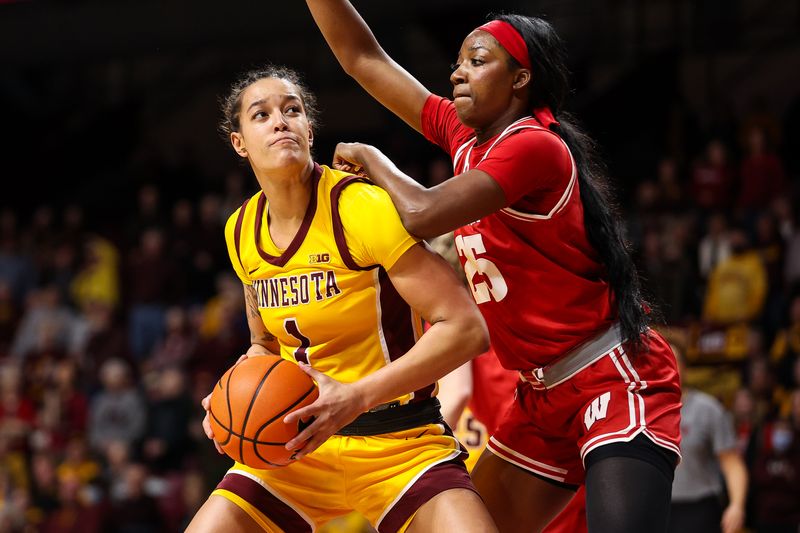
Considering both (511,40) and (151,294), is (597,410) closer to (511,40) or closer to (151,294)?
(511,40)

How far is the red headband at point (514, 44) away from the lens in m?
3.87

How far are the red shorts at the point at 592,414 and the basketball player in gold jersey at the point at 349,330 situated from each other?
0.27m

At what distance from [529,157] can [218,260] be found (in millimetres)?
10580

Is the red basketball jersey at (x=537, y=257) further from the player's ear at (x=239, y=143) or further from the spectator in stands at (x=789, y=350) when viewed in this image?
the spectator in stands at (x=789, y=350)

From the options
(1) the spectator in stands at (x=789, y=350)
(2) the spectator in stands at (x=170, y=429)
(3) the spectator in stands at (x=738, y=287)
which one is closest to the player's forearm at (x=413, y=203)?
(1) the spectator in stands at (x=789, y=350)

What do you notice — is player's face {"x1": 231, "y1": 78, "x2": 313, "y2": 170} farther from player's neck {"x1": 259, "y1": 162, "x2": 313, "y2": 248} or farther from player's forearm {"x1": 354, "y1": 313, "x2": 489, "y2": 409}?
player's forearm {"x1": 354, "y1": 313, "x2": 489, "y2": 409}

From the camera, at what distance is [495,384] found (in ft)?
17.0

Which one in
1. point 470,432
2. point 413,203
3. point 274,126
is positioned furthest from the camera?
point 470,432

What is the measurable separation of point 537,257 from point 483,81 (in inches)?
23.9

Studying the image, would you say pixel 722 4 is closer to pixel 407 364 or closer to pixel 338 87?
pixel 338 87

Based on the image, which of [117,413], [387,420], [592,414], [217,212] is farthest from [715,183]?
[387,420]

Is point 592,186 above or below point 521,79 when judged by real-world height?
below

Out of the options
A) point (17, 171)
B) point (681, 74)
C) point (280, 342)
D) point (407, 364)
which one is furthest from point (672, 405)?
point (17, 171)

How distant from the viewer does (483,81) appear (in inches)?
Answer: 151
